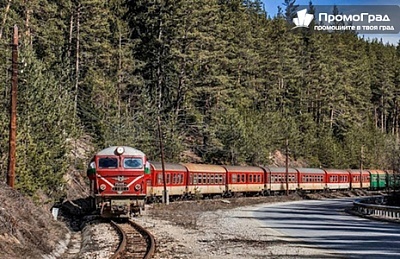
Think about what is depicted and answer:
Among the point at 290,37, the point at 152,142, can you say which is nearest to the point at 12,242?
the point at 152,142

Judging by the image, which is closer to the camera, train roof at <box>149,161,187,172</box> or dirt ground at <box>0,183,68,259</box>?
dirt ground at <box>0,183,68,259</box>

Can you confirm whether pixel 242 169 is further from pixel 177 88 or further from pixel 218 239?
pixel 218 239

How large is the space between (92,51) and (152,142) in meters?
10.1

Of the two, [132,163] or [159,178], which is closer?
[132,163]

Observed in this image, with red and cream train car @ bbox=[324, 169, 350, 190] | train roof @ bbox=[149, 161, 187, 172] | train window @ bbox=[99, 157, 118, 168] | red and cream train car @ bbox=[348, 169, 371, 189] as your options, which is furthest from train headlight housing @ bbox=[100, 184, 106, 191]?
red and cream train car @ bbox=[348, 169, 371, 189]

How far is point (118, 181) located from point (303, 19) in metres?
110

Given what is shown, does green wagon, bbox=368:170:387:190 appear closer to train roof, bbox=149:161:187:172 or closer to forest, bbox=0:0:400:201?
forest, bbox=0:0:400:201

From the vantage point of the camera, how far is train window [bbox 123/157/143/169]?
24.7 m

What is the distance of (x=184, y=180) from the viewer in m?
42.1

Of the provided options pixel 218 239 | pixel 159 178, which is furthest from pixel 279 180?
pixel 218 239

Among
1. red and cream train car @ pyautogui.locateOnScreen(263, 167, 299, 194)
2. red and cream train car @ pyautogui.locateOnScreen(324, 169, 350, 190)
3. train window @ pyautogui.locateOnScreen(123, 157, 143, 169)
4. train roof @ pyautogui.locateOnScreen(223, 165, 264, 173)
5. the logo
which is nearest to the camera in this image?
train window @ pyautogui.locateOnScreen(123, 157, 143, 169)

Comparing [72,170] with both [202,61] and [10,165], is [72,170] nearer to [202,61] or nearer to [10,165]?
[10,165]

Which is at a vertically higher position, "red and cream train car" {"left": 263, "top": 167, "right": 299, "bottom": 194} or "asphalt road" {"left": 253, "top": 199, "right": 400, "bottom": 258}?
"asphalt road" {"left": 253, "top": 199, "right": 400, "bottom": 258}

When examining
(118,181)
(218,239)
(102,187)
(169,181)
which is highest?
(118,181)
